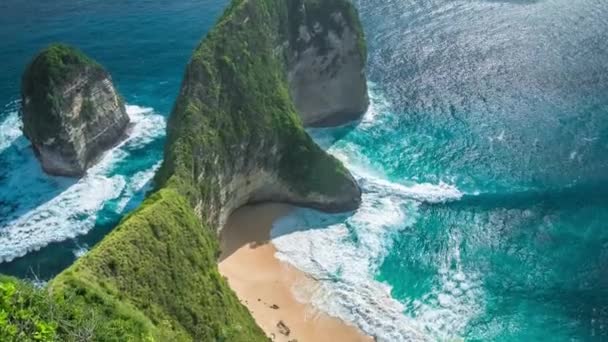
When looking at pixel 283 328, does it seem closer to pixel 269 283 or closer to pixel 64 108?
pixel 269 283

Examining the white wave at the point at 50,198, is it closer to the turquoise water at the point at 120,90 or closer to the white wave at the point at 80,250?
the turquoise water at the point at 120,90

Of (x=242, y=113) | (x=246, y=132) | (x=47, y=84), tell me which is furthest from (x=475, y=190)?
(x=47, y=84)

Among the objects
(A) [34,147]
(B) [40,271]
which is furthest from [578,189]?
(A) [34,147]

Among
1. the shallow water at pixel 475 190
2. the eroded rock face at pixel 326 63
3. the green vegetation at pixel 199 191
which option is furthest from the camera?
the eroded rock face at pixel 326 63

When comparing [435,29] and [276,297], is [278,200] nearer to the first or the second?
[276,297]

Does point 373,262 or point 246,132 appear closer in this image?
point 373,262

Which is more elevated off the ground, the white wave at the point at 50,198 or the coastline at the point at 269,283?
the white wave at the point at 50,198

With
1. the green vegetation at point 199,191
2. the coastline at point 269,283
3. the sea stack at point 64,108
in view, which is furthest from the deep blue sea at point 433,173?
the green vegetation at point 199,191
